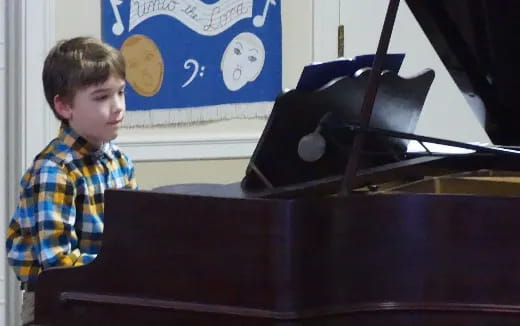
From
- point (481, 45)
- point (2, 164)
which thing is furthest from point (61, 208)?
Result: point (2, 164)

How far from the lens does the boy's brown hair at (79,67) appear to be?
1.92 meters

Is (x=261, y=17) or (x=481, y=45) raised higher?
(x=261, y=17)

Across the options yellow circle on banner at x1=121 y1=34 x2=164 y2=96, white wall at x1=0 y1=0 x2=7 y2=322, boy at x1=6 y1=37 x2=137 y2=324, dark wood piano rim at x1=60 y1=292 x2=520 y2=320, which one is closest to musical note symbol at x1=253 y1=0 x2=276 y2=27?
yellow circle on banner at x1=121 y1=34 x2=164 y2=96

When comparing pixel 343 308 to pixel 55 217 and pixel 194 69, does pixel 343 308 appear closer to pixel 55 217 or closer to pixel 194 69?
pixel 55 217

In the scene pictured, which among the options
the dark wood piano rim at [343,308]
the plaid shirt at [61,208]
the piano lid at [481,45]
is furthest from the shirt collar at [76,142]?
the piano lid at [481,45]

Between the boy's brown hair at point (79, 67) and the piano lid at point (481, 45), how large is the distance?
629 millimetres

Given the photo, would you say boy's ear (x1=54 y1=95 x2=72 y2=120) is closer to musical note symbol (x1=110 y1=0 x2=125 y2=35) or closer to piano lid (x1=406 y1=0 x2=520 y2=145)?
piano lid (x1=406 y1=0 x2=520 y2=145)

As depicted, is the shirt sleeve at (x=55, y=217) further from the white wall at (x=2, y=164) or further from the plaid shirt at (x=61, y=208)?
the white wall at (x=2, y=164)

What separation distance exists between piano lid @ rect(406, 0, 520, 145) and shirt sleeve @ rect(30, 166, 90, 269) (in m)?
0.80

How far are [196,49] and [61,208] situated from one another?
1.50 metres

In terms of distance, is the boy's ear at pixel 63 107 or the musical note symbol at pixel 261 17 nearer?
the boy's ear at pixel 63 107

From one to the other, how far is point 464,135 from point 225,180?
91 cm

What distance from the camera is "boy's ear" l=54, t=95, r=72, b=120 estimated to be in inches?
77.4

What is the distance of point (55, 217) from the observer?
1.83 metres
